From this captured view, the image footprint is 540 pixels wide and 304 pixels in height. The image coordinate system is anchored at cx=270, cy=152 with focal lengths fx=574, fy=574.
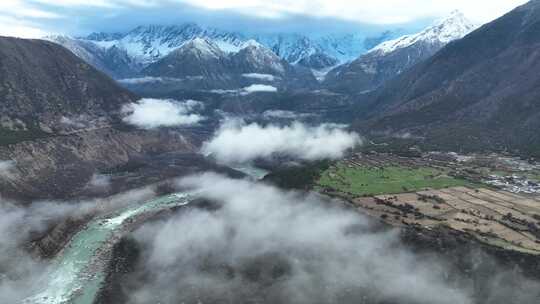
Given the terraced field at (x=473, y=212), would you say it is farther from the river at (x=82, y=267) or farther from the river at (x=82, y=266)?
the river at (x=82, y=267)

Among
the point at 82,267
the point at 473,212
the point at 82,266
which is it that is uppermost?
the point at 473,212

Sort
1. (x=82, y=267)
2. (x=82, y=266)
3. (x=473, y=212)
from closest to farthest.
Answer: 1. (x=82, y=267)
2. (x=82, y=266)
3. (x=473, y=212)

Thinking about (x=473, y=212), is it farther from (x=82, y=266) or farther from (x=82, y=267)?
(x=82, y=266)

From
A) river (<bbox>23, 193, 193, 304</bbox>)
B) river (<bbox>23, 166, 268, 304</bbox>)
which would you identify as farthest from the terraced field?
river (<bbox>23, 193, 193, 304</bbox>)

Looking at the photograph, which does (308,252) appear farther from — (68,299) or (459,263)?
(68,299)

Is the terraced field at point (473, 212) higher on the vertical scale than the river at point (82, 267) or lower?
higher

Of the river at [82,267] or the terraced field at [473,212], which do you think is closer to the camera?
the river at [82,267]

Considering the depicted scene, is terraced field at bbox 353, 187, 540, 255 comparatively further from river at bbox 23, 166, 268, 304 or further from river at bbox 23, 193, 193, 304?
river at bbox 23, 193, 193, 304

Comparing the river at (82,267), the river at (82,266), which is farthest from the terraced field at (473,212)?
the river at (82,267)

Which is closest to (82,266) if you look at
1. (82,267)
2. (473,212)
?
(82,267)

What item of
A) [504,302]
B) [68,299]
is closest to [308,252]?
[504,302]

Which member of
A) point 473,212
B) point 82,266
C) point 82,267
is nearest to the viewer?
point 82,267
